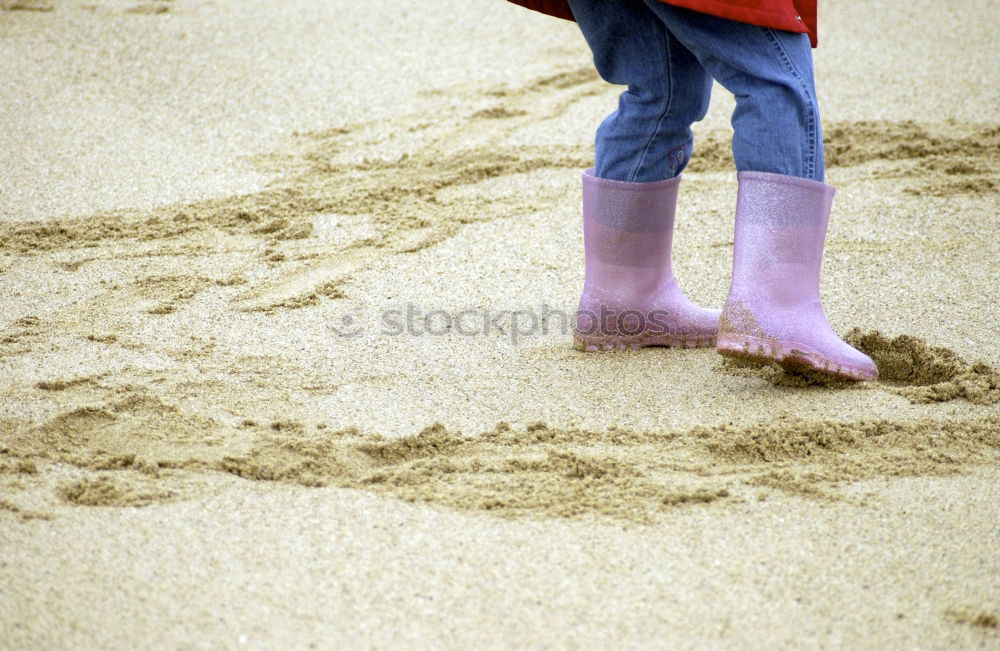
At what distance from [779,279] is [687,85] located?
392mm

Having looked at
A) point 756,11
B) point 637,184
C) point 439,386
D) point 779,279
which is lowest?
point 439,386

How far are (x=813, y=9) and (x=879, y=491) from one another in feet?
2.69

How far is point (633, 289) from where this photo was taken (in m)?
1.99

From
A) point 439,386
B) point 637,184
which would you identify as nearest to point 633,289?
point 637,184

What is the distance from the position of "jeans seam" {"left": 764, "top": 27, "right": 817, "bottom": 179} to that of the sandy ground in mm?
412

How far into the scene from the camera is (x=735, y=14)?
1522 mm

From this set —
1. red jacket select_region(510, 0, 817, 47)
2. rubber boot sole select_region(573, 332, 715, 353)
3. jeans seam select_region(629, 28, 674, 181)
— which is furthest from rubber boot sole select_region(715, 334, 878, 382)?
red jacket select_region(510, 0, 817, 47)

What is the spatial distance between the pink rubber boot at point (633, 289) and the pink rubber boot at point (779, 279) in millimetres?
238

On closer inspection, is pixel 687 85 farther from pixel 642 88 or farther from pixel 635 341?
pixel 635 341

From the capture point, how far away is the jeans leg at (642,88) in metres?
1.74

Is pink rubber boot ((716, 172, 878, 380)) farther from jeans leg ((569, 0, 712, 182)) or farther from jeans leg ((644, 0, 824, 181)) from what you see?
jeans leg ((569, 0, 712, 182))

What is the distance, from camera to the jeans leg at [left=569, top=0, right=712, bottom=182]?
174 cm

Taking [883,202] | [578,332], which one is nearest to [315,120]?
[578,332]

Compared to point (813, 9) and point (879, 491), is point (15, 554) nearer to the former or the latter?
point (879, 491)
